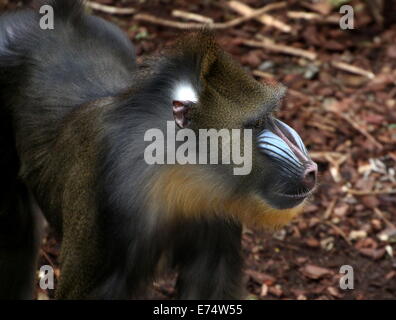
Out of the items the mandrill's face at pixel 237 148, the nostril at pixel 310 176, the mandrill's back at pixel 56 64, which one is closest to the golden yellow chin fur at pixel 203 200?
the mandrill's face at pixel 237 148

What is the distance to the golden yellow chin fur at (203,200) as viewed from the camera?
3773 mm

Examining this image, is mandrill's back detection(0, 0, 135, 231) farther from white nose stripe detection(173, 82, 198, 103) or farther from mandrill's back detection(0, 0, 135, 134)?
white nose stripe detection(173, 82, 198, 103)

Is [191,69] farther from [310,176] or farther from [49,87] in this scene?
[49,87]

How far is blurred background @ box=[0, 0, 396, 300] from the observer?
18.6ft

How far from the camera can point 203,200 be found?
12.6ft

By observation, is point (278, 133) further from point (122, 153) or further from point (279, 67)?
point (279, 67)

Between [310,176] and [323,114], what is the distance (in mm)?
3387

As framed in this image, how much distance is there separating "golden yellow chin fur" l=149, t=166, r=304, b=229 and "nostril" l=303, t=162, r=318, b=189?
14 centimetres

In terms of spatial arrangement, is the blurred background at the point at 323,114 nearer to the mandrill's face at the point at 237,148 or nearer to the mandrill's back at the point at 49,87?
the mandrill's back at the point at 49,87

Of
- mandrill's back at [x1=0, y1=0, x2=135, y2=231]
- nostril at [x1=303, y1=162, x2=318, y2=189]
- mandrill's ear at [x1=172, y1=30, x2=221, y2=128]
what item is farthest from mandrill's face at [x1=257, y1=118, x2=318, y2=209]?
mandrill's back at [x1=0, y1=0, x2=135, y2=231]

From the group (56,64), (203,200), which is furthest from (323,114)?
(203,200)

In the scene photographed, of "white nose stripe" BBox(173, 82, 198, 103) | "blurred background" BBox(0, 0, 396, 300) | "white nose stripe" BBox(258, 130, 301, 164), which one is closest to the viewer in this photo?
"white nose stripe" BBox(258, 130, 301, 164)

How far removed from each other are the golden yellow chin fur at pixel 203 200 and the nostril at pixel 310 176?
135 millimetres

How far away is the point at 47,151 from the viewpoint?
449cm
